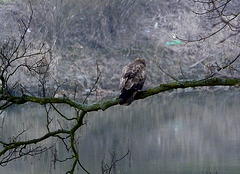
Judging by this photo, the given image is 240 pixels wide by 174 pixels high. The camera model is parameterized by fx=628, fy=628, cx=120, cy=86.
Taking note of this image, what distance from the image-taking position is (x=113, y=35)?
34.2 m

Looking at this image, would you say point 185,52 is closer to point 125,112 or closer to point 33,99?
point 125,112

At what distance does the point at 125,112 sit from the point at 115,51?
35.5 ft

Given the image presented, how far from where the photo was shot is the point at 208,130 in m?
18.2

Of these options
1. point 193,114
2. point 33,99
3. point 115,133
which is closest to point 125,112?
point 193,114

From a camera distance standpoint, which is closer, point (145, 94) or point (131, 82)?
point (145, 94)

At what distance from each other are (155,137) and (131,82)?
36.0 feet

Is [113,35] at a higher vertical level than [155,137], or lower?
higher

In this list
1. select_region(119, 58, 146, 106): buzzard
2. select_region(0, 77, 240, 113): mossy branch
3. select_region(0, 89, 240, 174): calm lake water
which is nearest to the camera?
select_region(0, 77, 240, 113): mossy branch

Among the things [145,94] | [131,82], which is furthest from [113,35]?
[145,94]

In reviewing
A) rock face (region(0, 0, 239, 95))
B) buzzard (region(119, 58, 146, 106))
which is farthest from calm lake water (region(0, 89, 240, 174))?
rock face (region(0, 0, 239, 95))

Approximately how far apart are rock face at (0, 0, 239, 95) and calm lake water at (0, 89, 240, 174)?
211 inches

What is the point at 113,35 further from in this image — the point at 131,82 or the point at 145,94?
the point at 145,94

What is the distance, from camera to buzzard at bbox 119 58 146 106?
5866 millimetres

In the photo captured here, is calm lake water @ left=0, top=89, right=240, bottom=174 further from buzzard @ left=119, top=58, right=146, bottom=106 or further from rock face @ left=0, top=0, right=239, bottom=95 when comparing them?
rock face @ left=0, top=0, right=239, bottom=95
